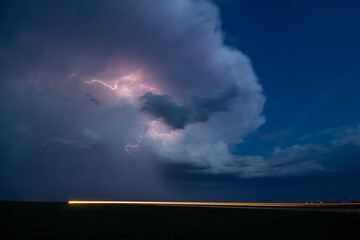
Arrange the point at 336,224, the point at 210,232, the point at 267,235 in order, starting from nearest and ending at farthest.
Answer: the point at 267,235
the point at 210,232
the point at 336,224

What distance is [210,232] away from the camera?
28.3 meters

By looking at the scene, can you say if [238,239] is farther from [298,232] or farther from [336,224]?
[336,224]

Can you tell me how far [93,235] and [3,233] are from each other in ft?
37.3

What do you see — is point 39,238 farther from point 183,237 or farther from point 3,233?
point 183,237

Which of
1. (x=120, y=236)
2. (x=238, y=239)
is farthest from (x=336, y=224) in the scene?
(x=120, y=236)

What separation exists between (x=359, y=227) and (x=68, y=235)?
121 ft

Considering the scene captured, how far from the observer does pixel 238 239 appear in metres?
24.1

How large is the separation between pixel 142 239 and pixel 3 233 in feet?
58.2

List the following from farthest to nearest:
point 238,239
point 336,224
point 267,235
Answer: point 336,224 → point 267,235 → point 238,239

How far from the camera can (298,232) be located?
1075 inches

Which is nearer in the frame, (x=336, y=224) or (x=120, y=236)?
(x=120, y=236)

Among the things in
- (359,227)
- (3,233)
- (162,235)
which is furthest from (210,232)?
(3,233)

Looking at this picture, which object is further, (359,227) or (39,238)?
(359,227)

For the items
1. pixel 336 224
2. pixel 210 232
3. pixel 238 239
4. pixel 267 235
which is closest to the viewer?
pixel 238 239
